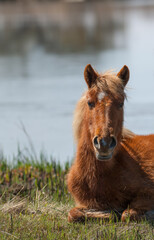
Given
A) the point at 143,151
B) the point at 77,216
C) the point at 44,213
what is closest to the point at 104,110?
the point at 143,151

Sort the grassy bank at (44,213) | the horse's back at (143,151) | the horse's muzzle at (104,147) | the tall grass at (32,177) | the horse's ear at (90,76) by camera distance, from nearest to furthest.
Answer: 1. the horse's muzzle at (104,147)
2. the grassy bank at (44,213)
3. the horse's ear at (90,76)
4. the horse's back at (143,151)
5. the tall grass at (32,177)

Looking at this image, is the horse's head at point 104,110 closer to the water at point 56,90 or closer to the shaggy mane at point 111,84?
the shaggy mane at point 111,84

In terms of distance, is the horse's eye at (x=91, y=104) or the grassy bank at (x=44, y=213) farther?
the horse's eye at (x=91, y=104)

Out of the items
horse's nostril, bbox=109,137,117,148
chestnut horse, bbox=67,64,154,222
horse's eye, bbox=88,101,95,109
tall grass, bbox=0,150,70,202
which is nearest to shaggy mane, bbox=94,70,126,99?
chestnut horse, bbox=67,64,154,222

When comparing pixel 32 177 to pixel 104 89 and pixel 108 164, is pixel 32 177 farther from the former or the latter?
pixel 104 89

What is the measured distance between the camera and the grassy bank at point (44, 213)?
463cm

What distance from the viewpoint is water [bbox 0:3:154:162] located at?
10055mm

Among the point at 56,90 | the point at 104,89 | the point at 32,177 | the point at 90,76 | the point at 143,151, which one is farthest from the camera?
the point at 56,90

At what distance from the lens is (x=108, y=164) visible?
4977mm

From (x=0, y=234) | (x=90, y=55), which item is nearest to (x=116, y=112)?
(x=0, y=234)

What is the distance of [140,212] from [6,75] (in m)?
13.3

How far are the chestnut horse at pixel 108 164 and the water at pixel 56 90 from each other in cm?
43

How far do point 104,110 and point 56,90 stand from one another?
10.0 m

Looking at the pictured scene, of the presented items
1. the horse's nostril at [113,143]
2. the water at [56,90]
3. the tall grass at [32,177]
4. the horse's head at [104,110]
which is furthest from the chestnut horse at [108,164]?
the tall grass at [32,177]
